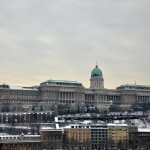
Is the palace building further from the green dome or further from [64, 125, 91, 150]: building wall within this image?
[64, 125, 91, 150]: building wall

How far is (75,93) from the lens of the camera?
153 metres

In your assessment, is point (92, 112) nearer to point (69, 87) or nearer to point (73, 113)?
point (73, 113)

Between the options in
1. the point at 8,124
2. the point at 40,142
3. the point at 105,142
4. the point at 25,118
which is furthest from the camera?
the point at 25,118

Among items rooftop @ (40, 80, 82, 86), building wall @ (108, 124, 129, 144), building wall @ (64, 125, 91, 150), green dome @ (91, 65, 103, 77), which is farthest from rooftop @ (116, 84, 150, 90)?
building wall @ (64, 125, 91, 150)

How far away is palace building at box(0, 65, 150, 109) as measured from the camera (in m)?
147

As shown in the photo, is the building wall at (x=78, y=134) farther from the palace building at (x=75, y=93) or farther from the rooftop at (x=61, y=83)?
the rooftop at (x=61, y=83)

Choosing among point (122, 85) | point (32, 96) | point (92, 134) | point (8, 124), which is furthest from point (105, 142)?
point (122, 85)

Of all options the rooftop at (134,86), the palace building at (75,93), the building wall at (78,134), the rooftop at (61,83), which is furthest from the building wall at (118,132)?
the rooftop at (134,86)

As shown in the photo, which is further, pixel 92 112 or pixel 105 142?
pixel 92 112

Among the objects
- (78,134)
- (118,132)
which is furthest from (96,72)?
(78,134)

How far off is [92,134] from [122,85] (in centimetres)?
7139

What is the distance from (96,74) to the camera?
165500 mm

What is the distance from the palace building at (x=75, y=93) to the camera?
14712 centimetres

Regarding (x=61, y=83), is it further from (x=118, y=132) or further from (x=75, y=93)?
(x=118, y=132)
